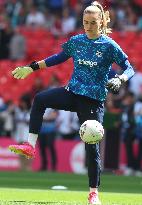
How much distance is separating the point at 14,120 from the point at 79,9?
4852mm

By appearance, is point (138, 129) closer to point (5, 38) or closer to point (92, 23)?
point (5, 38)

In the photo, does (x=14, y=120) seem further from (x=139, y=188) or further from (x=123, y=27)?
(x=139, y=188)

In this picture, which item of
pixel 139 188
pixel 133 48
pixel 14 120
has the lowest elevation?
pixel 139 188

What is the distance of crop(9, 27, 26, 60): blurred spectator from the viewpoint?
26.5 m

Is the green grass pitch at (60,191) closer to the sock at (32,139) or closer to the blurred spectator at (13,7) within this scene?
the sock at (32,139)

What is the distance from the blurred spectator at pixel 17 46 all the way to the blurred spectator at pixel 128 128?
519 cm

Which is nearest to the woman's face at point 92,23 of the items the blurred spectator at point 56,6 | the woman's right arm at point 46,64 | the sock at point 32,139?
the woman's right arm at point 46,64

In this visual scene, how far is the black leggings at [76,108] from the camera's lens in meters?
11.4

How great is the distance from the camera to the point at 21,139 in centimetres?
2347

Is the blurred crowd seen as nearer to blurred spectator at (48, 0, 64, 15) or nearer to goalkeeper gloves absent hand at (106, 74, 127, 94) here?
blurred spectator at (48, 0, 64, 15)

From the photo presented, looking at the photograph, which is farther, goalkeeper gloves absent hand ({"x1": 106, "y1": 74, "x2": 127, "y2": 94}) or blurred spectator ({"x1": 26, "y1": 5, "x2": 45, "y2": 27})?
blurred spectator ({"x1": 26, "y1": 5, "x2": 45, "y2": 27})

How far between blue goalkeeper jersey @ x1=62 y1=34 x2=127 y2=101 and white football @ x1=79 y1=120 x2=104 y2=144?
18.3 inches

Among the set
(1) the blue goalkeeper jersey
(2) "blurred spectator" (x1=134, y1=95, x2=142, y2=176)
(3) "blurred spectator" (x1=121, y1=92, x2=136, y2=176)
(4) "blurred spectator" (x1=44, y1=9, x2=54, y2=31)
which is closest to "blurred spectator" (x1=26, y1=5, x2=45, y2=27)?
(4) "blurred spectator" (x1=44, y1=9, x2=54, y2=31)

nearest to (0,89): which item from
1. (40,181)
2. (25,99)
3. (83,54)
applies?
(25,99)
